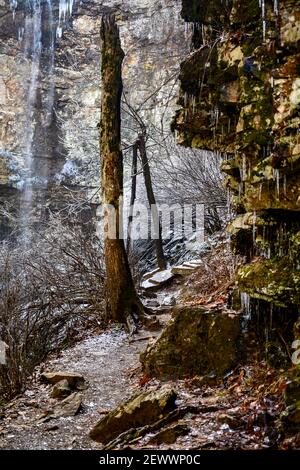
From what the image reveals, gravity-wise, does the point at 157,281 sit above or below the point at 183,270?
below

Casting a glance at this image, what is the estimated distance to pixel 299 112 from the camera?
3.84 metres

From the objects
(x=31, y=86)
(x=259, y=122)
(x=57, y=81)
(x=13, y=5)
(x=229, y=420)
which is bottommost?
(x=229, y=420)

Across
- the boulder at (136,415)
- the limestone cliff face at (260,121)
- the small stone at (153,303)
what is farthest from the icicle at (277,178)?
the small stone at (153,303)

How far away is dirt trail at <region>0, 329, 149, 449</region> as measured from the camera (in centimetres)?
438

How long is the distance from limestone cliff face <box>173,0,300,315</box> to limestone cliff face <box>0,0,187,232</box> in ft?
70.7

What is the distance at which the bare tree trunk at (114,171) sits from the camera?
8.55m

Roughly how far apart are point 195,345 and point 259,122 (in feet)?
8.01

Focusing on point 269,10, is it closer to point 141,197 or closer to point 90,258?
point 90,258

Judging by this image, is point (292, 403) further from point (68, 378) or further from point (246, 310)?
point (68, 378)

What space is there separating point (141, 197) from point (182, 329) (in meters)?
14.6

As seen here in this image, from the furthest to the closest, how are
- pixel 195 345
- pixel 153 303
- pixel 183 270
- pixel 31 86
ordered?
pixel 31 86 < pixel 183 270 < pixel 153 303 < pixel 195 345

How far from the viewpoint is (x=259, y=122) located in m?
4.27

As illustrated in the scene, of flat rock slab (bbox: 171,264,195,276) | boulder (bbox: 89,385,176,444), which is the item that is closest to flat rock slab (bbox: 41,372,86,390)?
boulder (bbox: 89,385,176,444)

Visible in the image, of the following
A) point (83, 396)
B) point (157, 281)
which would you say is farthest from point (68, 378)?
point (157, 281)
